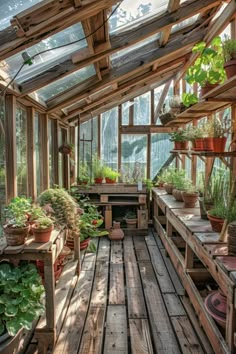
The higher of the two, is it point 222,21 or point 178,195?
point 222,21

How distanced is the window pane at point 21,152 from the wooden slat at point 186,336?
192cm

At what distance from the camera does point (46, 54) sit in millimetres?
2271

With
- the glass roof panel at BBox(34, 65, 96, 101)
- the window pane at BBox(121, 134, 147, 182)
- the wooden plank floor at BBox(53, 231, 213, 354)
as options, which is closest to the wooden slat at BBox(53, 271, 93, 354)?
the wooden plank floor at BBox(53, 231, 213, 354)

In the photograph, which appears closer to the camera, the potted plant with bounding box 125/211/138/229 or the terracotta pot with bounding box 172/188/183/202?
the terracotta pot with bounding box 172/188/183/202

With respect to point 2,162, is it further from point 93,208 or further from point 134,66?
point 93,208

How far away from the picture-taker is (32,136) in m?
3.15

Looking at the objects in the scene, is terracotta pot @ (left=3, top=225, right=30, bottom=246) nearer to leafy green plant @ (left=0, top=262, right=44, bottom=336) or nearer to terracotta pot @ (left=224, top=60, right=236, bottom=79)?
leafy green plant @ (left=0, top=262, right=44, bottom=336)

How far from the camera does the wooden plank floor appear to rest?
7.02 ft

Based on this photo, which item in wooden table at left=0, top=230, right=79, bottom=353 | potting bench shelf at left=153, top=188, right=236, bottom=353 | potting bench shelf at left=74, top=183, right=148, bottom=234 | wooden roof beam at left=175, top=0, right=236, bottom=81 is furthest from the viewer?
potting bench shelf at left=74, top=183, right=148, bottom=234

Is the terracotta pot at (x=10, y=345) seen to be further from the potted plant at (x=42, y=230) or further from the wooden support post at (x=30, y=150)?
the wooden support post at (x=30, y=150)

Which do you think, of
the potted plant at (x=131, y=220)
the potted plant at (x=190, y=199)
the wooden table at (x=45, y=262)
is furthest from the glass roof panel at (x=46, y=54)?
the potted plant at (x=131, y=220)

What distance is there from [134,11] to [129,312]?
2619 mm

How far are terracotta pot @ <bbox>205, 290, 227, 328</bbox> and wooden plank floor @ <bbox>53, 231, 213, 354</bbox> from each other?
0.99 feet

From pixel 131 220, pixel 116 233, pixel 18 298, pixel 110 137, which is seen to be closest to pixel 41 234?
pixel 18 298
